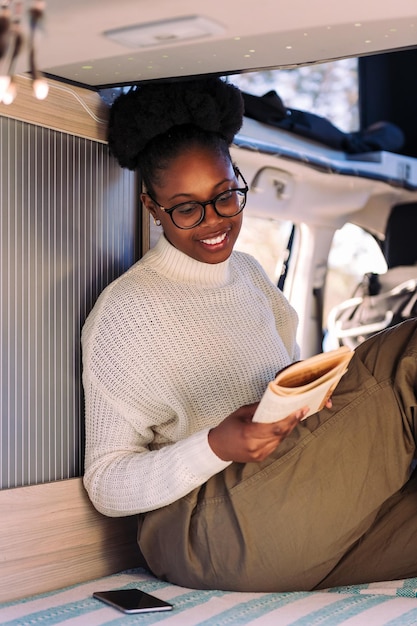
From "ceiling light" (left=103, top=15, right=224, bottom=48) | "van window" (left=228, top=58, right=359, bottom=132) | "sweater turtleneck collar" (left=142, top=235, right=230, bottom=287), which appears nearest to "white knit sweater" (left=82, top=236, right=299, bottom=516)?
"sweater turtleneck collar" (left=142, top=235, right=230, bottom=287)

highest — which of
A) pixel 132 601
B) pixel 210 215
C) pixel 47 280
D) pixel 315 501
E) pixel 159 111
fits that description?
pixel 159 111

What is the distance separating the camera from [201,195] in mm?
1757

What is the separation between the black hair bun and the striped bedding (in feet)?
2.86

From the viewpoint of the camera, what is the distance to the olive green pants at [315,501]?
1.56m

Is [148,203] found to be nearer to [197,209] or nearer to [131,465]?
[197,209]

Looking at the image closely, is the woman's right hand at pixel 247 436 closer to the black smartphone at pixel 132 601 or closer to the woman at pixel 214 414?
the woman at pixel 214 414

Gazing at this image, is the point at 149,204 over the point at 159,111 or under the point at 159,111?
under

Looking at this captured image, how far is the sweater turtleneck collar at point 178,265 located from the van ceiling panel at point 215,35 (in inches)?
13.6

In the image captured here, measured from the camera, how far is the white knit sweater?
1665 mm

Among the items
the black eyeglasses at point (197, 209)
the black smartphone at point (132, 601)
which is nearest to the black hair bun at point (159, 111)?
the black eyeglasses at point (197, 209)

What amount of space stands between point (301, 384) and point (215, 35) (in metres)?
0.57

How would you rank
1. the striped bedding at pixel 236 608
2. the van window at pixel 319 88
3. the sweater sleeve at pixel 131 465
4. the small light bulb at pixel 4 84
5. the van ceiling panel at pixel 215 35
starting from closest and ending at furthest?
the small light bulb at pixel 4 84 → the van ceiling panel at pixel 215 35 → the striped bedding at pixel 236 608 → the sweater sleeve at pixel 131 465 → the van window at pixel 319 88

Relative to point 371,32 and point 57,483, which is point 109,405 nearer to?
point 57,483

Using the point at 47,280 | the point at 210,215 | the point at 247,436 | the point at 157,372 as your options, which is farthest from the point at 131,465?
the point at 210,215
